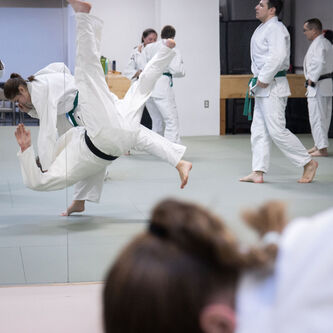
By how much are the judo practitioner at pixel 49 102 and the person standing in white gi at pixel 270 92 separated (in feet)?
5.28

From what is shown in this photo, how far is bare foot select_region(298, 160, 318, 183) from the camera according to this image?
13.6 feet

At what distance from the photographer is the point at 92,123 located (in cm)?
276

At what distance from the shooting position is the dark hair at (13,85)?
238 cm

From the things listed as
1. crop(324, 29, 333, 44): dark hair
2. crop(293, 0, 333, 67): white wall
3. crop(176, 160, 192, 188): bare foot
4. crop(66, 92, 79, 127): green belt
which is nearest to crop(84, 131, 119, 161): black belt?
crop(66, 92, 79, 127): green belt

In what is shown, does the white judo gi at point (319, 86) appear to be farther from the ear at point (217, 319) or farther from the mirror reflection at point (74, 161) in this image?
the ear at point (217, 319)

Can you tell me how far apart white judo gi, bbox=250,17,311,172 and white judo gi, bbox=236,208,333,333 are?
3622 mm

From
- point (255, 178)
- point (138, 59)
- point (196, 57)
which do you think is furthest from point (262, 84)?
point (196, 57)

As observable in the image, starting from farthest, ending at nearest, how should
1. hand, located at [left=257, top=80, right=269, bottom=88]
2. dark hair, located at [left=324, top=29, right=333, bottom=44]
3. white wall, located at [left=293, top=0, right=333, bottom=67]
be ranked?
white wall, located at [left=293, top=0, right=333, bottom=67] < dark hair, located at [left=324, top=29, right=333, bottom=44] < hand, located at [left=257, top=80, right=269, bottom=88]

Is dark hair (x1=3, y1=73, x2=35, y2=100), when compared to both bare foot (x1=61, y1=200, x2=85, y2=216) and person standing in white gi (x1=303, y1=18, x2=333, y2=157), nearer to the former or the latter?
bare foot (x1=61, y1=200, x2=85, y2=216)

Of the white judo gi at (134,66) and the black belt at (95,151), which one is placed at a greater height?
the white judo gi at (134,66)

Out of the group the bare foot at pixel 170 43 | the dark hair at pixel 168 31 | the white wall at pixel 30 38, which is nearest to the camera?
the white wall at pixel 30 38

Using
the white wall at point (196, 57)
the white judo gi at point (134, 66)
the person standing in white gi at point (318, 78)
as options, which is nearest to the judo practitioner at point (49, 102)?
the white judo gi at point (134, 66)

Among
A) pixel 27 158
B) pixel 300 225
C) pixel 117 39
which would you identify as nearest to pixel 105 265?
pixel 27 158

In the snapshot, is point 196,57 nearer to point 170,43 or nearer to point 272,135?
point 272,135
